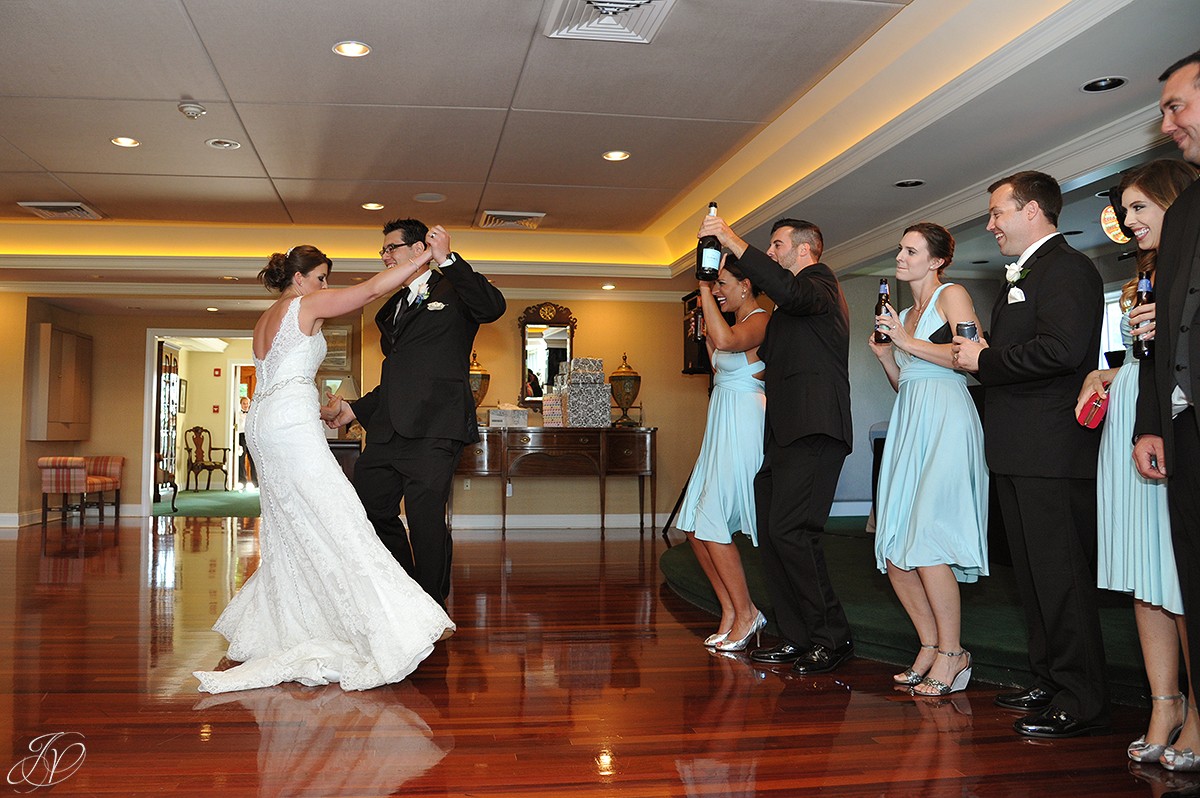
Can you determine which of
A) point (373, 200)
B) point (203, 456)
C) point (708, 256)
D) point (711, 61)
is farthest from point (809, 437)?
point (203, 456)

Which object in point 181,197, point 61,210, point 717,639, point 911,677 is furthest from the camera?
point 61,210

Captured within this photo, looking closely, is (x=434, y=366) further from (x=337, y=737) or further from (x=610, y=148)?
(x=610, y=148)

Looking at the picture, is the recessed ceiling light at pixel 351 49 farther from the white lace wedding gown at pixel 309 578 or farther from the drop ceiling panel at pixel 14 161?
the drop ceiling panel at pixel 14 161

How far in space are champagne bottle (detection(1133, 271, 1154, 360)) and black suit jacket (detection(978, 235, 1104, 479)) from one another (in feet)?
0.71

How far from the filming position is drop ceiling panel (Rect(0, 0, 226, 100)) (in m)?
4.21

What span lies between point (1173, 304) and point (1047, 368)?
1.71ft

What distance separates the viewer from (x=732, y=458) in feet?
12.6

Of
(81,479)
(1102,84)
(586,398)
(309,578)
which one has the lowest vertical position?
(309,578)

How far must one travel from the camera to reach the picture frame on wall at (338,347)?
1245 centimetres

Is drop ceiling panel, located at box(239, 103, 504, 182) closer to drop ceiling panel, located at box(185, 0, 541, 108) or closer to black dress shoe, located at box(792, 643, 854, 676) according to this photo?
drop ceiling panel, located at box(185, 0, 541, 108)

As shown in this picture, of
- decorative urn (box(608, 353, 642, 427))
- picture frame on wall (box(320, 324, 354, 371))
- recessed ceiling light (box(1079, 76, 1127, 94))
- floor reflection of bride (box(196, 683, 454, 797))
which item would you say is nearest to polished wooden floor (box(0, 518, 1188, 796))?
floor reflection of bride (box(196, 683, 454, 797))

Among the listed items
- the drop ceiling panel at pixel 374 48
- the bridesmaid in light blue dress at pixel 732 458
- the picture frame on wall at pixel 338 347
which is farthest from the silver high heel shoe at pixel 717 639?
the picture frame on wall at pixel 338 347

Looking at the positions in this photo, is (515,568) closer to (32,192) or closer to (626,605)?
(626,605)

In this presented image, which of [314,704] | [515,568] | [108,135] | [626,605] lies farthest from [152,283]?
[314,704]
